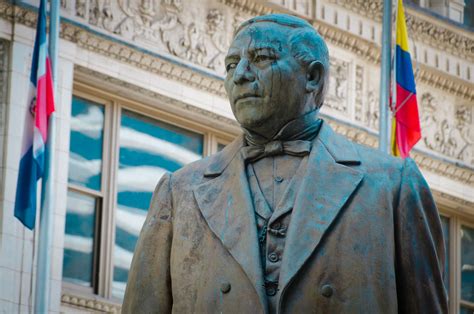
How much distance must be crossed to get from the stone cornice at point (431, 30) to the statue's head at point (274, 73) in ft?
72.4

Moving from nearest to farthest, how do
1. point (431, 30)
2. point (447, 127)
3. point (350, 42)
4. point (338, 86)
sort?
point (338, 86), point (350, 42), point (431, 30), point (447, 127)

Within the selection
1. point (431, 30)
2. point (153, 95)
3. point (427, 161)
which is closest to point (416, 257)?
point (153, 95)

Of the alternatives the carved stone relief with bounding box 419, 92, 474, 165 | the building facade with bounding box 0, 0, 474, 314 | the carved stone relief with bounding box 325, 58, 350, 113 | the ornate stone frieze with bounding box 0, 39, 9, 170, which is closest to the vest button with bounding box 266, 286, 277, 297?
the building facade with bounding box 0, 0, 474, 314

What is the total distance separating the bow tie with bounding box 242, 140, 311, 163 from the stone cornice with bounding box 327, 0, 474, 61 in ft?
72.5

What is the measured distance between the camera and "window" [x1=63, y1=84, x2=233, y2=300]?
82.7ft

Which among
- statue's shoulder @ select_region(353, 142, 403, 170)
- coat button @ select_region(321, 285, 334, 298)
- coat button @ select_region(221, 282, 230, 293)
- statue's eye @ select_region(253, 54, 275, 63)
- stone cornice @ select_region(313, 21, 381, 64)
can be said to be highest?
stone cornice @ select_region(313, 21, 381, 64)

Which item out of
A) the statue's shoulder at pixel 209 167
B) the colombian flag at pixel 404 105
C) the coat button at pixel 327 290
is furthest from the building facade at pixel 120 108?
the coat button at pixel 327 290

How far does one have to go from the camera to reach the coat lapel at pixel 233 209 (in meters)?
7.60

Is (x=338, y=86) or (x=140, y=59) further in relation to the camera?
(x=338, y=86)

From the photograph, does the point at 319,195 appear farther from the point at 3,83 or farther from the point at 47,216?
the point at 3,83

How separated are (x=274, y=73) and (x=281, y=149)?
282mm

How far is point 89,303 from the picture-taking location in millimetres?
25047

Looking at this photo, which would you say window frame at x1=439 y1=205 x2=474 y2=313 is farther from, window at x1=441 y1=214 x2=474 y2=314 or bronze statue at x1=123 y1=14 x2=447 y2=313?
bronze statue at x1=123 y1=14 x2=447 y2=313

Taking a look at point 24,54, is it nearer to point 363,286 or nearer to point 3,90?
point 3,90
